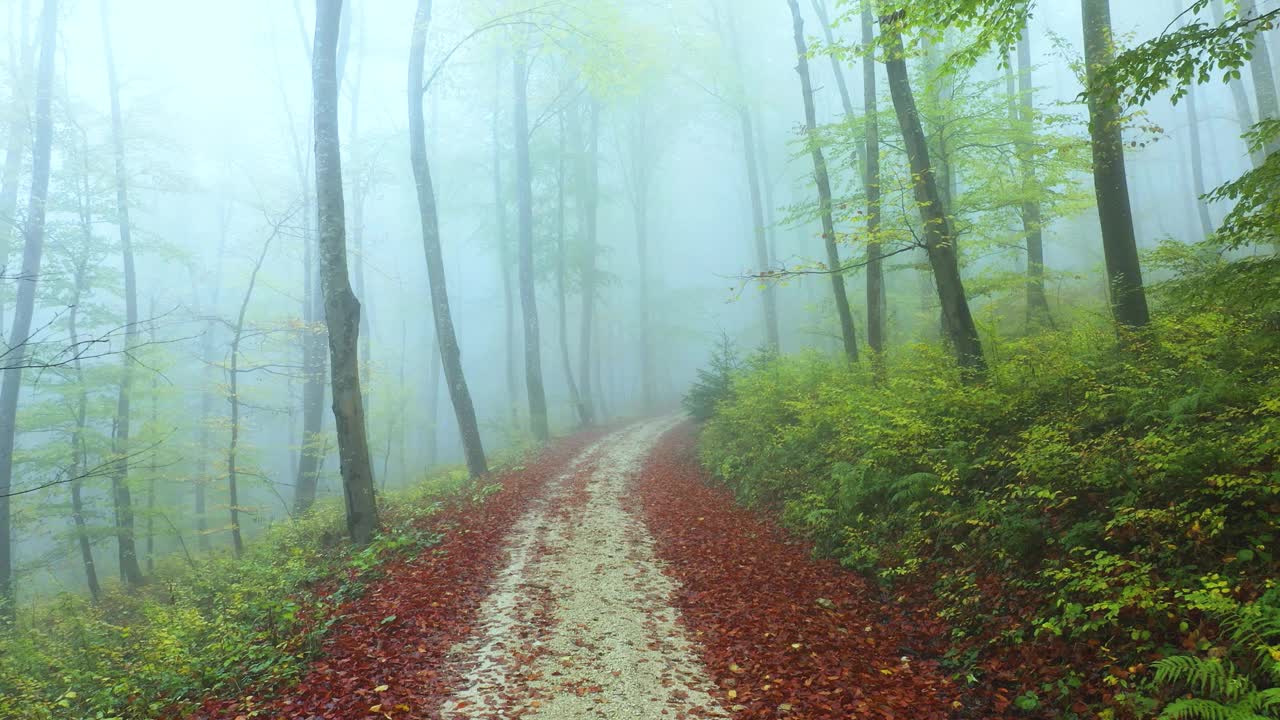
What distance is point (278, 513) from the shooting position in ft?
117

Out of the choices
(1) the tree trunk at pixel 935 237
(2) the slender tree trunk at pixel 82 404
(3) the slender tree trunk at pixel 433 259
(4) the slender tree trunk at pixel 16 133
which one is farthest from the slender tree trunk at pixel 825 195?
(4) the slender tree trunk at pixel 16 133

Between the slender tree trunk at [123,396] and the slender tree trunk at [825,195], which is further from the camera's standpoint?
the slender tree trunk at [123,396]

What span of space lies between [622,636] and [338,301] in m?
6.50

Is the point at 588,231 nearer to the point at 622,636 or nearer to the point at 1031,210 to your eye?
the point at 1031,210

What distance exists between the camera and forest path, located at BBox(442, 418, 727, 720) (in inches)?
188

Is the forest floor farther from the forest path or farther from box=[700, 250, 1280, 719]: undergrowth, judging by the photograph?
box=[700, 250, 1280, 719]: undergrowth

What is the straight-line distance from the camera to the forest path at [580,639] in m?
4.77

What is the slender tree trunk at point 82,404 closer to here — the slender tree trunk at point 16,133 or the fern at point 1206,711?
the slender tree trunk at point 16,133

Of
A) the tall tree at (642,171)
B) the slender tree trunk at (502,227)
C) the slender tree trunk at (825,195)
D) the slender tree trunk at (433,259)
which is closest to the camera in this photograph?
the slender tree trunk at (825,195)

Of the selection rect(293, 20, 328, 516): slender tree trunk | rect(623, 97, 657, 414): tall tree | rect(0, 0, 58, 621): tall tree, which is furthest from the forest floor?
rect(623, 97, 657, 414): tall tree

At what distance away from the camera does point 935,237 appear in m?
9.06

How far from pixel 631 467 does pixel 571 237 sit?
15.4 meters

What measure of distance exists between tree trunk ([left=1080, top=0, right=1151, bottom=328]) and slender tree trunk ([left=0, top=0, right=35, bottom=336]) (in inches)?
967

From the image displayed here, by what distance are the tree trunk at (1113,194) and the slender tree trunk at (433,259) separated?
12806 millimetres
